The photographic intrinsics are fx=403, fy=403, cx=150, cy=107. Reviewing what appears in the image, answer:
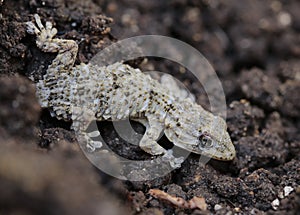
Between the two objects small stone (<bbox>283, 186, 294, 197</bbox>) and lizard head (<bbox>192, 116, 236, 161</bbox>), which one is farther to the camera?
lizard head (<bbox>192, 116, 236, 161</bbox>)

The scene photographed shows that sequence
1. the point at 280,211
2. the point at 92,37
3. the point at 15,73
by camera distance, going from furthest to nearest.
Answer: the point at 92,37
the point at 15,73
the point at 280,211

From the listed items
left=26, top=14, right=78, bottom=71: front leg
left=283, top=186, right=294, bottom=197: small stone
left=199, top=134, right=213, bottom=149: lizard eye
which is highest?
left=283, top=186, right=294, bottom=197: small stone

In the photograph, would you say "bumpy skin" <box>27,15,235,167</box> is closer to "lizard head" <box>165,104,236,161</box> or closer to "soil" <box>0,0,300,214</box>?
"lizard head" <box>165,104,236,161</box>

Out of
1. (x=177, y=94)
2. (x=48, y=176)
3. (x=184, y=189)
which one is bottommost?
(x=184, y=189)

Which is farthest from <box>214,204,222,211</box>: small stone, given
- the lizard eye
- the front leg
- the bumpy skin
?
the front leg

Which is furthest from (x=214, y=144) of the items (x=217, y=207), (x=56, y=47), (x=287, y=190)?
(x=56, y=47)

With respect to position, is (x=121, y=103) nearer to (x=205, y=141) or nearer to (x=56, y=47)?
(x=56, y=47)

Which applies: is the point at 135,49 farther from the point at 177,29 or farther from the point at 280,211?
the point at 280,211

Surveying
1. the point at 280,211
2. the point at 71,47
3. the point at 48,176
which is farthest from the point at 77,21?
the point at 280,211
